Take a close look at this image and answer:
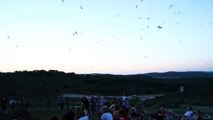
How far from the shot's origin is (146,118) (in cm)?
3044

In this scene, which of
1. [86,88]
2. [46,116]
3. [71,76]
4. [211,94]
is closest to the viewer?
[46,116]

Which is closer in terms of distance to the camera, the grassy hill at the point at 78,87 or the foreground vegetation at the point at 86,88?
the foreground vegetation at the point at 86,88

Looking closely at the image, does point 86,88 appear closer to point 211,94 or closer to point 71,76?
point 71,76

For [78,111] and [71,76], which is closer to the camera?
[78,111]

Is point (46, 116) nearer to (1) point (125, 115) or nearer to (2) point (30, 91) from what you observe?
(1) point (125, 115)

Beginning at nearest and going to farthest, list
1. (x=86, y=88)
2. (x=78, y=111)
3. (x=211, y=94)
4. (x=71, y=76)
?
(x=78, y=111) < (x=211, y=94) < (x=86, y=88) < (x=71, y=76)

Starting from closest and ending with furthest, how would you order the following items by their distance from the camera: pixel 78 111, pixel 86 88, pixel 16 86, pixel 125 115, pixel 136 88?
pixel 125 115 → pixel 78 111 → pixel 16 86 → pixel 86 88 → pixel 136 88

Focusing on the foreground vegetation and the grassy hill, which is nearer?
the foreground vegetation

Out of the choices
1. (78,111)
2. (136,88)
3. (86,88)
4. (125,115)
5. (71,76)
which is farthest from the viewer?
(71,76)

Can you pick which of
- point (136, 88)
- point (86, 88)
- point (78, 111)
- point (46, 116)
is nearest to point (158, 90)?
point (136, 88)

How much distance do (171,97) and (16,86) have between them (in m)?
26.7

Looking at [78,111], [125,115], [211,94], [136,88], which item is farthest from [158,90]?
[125,115]

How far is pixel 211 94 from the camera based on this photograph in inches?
2749

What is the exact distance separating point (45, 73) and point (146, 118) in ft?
238
